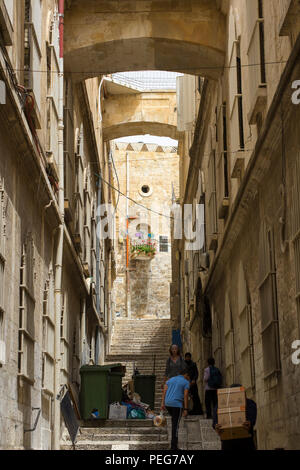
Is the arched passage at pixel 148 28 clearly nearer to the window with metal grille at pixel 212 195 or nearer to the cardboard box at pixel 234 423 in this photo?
the window with metal grille at pixel 212 195

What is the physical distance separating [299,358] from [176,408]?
3404 millimetres

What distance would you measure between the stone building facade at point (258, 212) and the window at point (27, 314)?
10.7 ft

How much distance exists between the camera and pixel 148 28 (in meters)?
18.0

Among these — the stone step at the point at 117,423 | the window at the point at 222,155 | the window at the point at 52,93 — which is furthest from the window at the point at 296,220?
the stone step at the point at 117,423

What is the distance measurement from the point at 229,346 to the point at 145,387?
4.57 meters

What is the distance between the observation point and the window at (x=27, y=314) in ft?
35.5

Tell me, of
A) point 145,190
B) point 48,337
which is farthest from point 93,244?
point 145,190

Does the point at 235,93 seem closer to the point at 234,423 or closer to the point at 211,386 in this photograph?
the point at 211,386

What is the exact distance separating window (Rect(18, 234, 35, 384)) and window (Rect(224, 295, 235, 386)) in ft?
17.4

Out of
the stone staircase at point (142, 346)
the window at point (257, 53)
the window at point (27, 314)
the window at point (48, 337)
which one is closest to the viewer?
the window at point (27, 314)

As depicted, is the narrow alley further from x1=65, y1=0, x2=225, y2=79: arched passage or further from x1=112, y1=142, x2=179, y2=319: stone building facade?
x1=112, y1=142, x2=179, y2=319: stone building facade

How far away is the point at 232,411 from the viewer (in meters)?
9.48

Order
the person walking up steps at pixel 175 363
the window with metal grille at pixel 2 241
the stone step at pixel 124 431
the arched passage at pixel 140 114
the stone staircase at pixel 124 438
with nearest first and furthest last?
the window with metal grille at pixel 2 241 < the stone staircase at pixel 124 438 < the person walking up steps at pixel 175 363 < the stone step at pixel 124 431 < the arched passage at pixel 140 114
